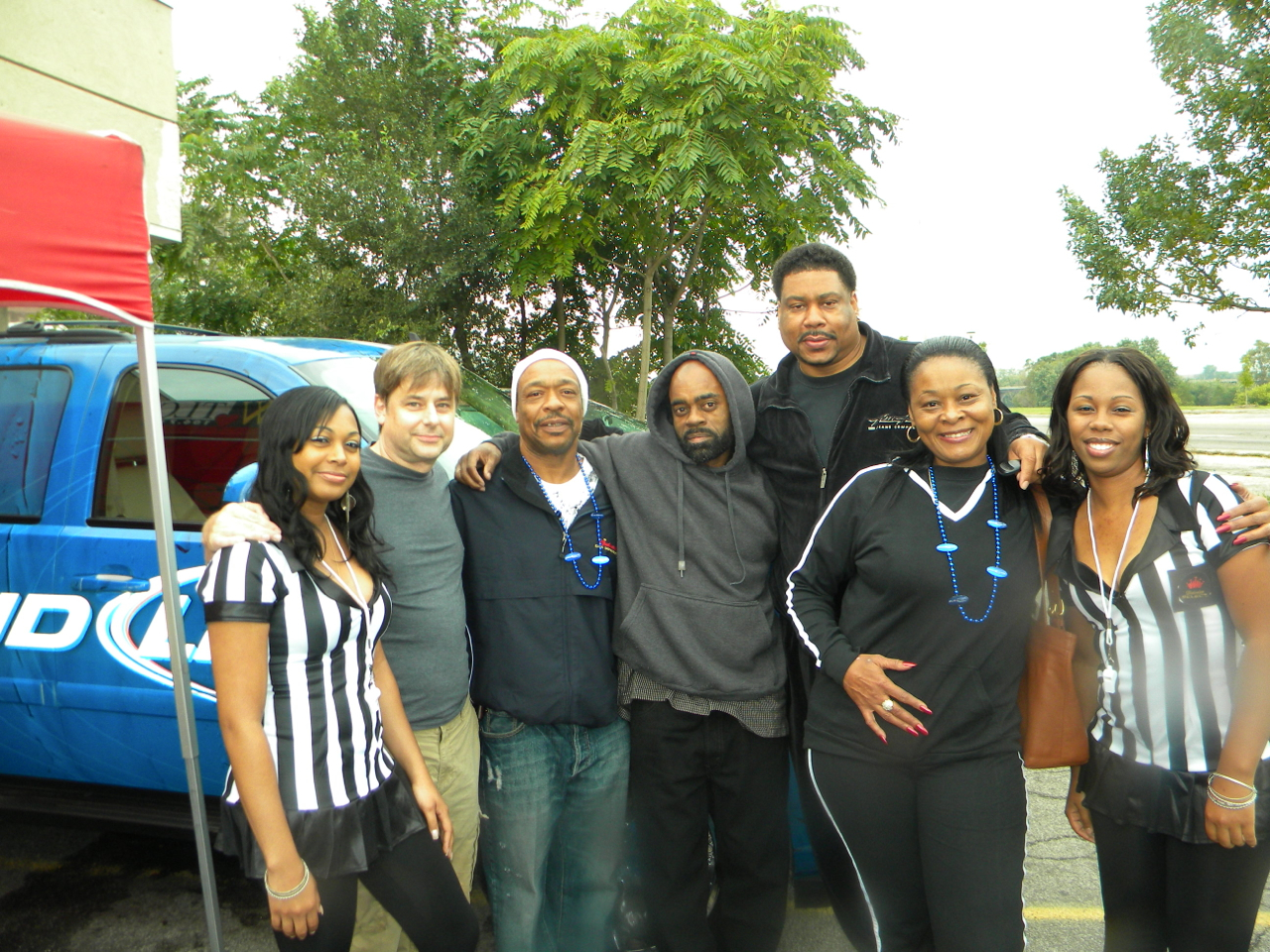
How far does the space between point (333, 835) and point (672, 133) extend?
485 inches

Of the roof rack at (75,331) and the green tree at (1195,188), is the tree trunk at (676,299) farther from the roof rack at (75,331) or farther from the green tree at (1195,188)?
the roof rack at (75,331)

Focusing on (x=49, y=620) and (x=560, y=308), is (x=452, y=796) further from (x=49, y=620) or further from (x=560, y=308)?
(x=560, y=308)

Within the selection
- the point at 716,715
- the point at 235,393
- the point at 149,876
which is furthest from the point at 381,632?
Answer: the point at 149,876

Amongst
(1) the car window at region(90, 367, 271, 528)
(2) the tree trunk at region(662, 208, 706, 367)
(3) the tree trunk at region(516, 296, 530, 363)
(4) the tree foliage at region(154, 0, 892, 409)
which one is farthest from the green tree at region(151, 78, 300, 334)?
(1) the car window at region(90, 367, 271, 528)

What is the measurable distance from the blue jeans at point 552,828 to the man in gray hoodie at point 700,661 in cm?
10

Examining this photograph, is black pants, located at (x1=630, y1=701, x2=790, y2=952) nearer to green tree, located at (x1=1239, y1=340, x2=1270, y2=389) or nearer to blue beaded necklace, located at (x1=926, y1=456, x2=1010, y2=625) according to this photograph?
blue beaded necklace, located at (x1=926, y1=456, x2=1010, y2=625)

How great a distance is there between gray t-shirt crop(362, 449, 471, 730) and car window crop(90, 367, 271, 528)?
2.95 feet

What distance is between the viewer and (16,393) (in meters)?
3.20

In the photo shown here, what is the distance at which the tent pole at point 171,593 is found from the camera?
250cm

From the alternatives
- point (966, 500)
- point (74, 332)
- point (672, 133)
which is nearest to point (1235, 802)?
point (966, 500)

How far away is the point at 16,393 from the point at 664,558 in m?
2.47

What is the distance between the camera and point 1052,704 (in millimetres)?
2125

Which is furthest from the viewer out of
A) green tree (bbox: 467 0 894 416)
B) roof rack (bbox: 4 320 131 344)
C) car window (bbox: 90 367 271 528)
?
green tree (bbox: 467 0 894 416)

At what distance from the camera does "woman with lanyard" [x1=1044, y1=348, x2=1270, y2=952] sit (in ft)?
6.41
